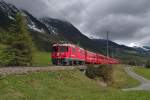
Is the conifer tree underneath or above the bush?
above

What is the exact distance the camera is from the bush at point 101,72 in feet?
164

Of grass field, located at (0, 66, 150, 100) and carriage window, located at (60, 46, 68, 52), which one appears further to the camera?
carriage window, located at (60, 46, 68, 52)

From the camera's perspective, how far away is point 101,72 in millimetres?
51281

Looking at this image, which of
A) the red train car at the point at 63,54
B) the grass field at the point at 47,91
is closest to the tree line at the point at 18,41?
the red train car at the point at 63,54

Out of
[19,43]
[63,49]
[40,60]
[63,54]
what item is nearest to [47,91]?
[63,54]

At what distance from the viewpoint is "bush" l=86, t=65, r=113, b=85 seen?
50000 millimetres

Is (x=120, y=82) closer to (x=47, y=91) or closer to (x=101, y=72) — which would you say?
(x=101, y=72)

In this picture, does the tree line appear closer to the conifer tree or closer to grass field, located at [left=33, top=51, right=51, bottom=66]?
the conifer tree

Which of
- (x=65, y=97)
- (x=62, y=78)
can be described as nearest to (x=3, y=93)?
(x=65, y=97)

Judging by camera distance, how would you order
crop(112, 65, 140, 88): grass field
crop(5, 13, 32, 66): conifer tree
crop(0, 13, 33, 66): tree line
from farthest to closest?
1. crop(5, 13, 32, 66): conifer tree
2. crop(0, 13, 33, 66): tree line
3. crop(112, 65, 140, 88): grass field

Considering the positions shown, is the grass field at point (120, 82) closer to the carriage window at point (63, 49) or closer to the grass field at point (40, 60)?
the carriage window at point (63, 49)

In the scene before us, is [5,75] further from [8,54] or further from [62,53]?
[8,54]

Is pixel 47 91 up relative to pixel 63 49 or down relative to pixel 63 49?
down

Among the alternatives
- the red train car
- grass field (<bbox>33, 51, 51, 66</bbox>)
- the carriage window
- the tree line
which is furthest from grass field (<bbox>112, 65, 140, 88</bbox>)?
the tree line
